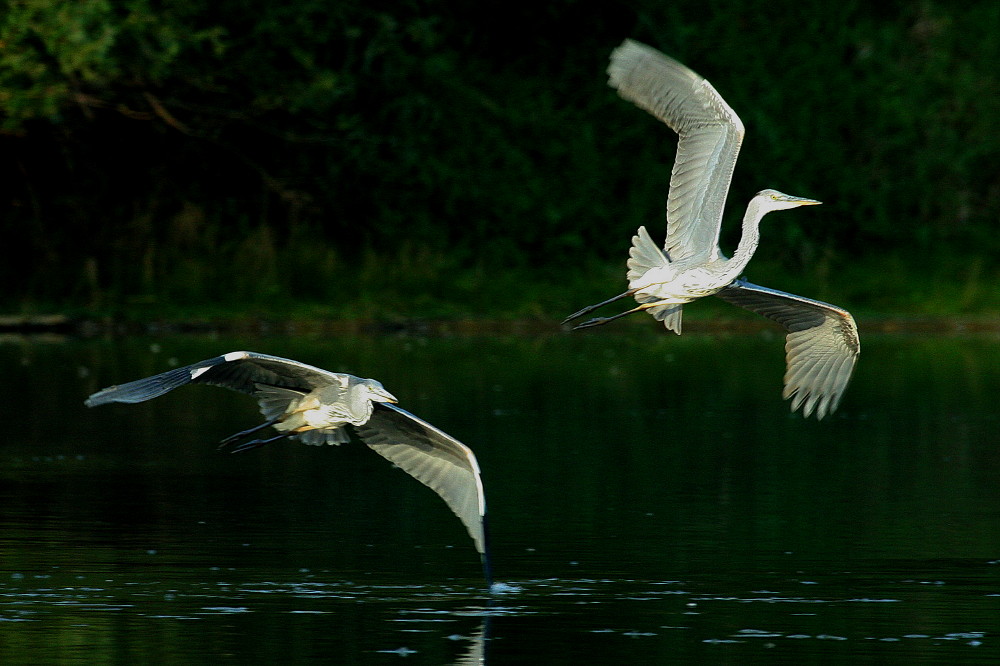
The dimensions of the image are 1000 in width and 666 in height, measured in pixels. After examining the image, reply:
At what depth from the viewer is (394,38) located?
27.2 meters

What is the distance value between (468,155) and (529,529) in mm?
17271

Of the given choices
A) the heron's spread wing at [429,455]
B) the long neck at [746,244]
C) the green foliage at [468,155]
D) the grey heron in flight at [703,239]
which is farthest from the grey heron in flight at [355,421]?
the green foliage at [468,155]

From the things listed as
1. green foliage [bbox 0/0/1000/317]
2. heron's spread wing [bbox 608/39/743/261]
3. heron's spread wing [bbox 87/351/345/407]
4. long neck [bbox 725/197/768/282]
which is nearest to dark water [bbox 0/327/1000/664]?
heron's spread wing [bbox 87/351/345/407]

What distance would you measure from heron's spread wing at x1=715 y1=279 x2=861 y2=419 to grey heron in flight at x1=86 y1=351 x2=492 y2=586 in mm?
2100

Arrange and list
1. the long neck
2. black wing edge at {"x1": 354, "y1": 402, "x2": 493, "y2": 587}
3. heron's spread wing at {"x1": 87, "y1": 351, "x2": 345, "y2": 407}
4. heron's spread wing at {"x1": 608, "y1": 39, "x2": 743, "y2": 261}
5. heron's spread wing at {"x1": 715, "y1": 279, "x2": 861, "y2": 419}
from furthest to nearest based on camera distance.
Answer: heron's spread wing at {"x1": 715, "y1": 279, "x2": 861, "y2": 419} < the long neck < heron's spread wing at {"x1": 608, "y1": 39, "x2": 743, "y2": 261} < black wing edge at {"x1": 354, "y1": 402, "x2": 493, "y2": 587} < heron's spread wing at {"x1": 87, "y1": 351, "x2": 345, "y2": 407}

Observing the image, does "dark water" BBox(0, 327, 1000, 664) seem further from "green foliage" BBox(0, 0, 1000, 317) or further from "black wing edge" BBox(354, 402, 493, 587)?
"green foliage" BBox(0, 0, 1000, 317)

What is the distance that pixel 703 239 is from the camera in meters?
11.2

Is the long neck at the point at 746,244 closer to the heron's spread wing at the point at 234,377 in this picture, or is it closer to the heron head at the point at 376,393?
the heron head at the point at 376,393

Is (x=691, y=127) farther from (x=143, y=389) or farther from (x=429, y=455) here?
(x=143, y=389)

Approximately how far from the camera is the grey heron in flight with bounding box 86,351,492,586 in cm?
992

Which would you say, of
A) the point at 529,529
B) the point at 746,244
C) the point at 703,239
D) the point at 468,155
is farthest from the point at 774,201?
the point at 468,155

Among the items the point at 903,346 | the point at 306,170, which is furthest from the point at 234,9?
the point at 903,346

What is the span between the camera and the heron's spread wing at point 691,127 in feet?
35.8

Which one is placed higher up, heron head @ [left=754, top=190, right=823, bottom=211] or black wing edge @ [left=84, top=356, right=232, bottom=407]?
heron head @ [left=754, top=190, right=823, bottom=211]
